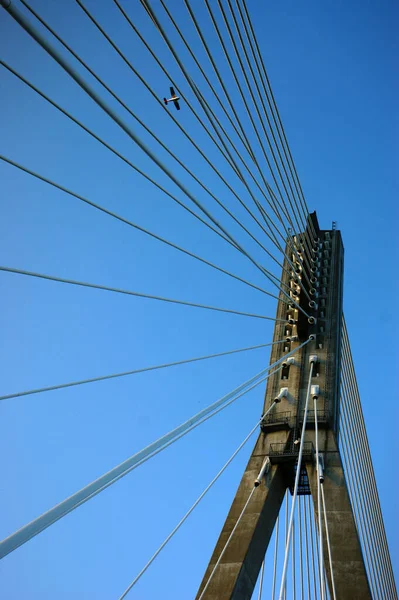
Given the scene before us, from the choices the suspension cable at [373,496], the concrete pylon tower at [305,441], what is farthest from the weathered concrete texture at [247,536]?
the suspension cable at [373,496]

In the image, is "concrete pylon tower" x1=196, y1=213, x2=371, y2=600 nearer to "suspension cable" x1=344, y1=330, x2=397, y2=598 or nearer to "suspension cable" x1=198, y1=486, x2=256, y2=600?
"suspension cable" x1=198, y1=486, x2=256, y2=600

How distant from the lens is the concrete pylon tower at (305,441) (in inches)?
615

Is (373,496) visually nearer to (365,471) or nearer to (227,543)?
(365,471)

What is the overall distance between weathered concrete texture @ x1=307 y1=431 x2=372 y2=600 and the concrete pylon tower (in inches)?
0.9

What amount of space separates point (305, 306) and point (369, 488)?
7.35 meters

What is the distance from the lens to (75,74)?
24.2 feet

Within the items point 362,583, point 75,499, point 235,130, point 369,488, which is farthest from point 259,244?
point 369,488

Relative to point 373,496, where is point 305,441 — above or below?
above

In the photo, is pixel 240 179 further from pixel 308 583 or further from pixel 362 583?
pixel 308 583

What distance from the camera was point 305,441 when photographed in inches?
738

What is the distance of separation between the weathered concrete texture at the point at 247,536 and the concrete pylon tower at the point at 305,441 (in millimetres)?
26

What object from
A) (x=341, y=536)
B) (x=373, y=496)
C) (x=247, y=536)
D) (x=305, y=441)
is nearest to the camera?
(x=341, y=536)

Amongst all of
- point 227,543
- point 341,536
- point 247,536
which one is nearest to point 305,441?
point 341,536

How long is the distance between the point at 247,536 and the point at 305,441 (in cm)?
369
